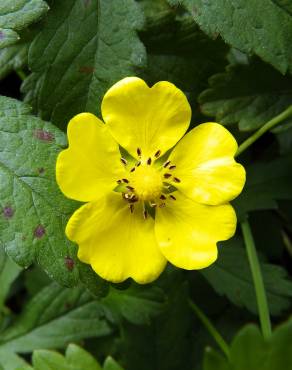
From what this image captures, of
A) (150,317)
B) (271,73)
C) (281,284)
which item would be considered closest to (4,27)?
(271,73)

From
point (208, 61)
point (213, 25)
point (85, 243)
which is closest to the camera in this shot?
point (85, 243)

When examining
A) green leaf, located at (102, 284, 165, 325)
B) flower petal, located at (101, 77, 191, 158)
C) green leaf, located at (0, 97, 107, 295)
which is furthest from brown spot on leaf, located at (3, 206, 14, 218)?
green leaf, located at (102, 284, 165, 325)

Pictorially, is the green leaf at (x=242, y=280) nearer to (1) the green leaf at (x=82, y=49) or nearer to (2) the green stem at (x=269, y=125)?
(2) the green stem at (x=269, y=125)

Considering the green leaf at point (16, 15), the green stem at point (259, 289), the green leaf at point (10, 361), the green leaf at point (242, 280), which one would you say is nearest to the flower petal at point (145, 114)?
the green leaf at point (16, 15)

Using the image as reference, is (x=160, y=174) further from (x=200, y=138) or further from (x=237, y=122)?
(x=237, y=122)

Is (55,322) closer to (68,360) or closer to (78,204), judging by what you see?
(68,360)

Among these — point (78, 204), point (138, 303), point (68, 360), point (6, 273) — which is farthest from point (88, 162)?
point (6, 273)
